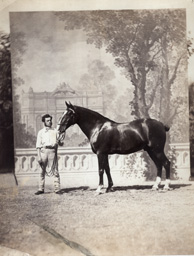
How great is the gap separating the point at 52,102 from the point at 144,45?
3.66 ft

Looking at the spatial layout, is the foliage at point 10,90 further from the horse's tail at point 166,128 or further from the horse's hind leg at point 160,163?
the horse's tail at point 166,128

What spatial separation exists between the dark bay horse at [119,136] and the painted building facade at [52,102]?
9cm

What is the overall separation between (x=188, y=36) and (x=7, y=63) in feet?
6.17

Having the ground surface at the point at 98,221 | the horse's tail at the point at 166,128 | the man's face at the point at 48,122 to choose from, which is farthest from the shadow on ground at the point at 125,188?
the man's face at the point at 48,122

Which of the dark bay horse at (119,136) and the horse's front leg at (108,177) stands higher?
the dark bay horse at (119,136)

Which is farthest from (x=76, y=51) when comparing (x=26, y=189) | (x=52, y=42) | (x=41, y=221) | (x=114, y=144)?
(x=41, y=221)

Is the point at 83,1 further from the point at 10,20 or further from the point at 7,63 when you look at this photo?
the point at 7,63

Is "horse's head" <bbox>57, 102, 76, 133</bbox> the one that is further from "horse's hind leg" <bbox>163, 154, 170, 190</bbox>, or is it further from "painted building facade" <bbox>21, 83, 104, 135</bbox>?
"horse's hind leg" <bbox>163, 154, 170, 190</bbox>

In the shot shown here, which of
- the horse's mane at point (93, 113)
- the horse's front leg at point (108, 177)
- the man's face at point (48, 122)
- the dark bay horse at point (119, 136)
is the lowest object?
the horse's front leg at point (108, 177)

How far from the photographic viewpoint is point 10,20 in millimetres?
3314

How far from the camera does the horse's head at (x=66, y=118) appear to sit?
331 cm

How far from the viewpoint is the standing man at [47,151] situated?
3.32 metres

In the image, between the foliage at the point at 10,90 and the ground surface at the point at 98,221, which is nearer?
the ground surface at the point at 98,221

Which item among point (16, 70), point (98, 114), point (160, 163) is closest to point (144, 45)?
point (98, 114)
